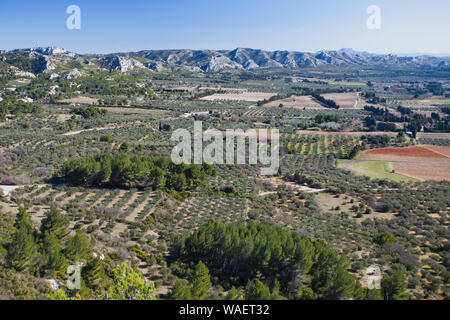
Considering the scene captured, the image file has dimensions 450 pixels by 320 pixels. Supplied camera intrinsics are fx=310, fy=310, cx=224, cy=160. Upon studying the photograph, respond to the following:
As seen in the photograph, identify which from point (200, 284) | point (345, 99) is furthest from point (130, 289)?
point (345, 99)

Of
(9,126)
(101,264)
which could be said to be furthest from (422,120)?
(9,126)

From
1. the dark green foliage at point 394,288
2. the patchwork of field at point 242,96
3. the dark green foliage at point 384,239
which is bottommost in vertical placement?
the dark green foliage at point 384,239

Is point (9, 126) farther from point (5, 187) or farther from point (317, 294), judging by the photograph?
point (317, 294)

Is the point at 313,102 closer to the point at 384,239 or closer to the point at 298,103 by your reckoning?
the point at 298,103

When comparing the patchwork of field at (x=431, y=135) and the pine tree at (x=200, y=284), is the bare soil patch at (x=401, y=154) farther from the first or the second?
the pine tree at (x=200, y=284)

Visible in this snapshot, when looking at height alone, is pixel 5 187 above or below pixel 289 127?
below

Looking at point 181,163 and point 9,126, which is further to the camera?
point 9,126

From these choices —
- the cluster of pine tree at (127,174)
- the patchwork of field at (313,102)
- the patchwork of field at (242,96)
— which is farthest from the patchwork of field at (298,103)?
the cluster of pine tree at (127,174)
